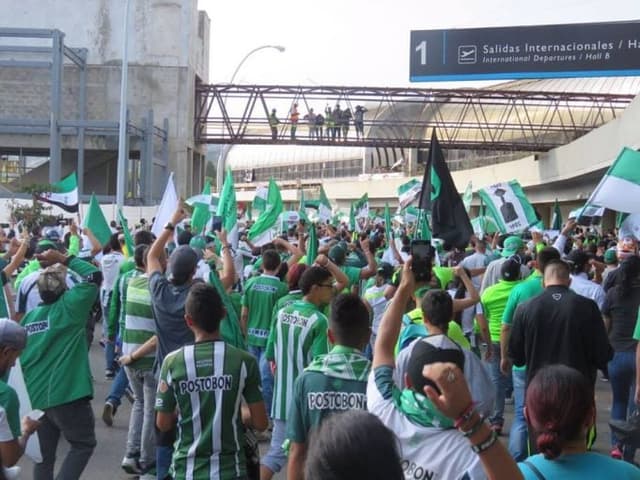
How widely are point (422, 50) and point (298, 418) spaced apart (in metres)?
31.4

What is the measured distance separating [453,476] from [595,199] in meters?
5.76

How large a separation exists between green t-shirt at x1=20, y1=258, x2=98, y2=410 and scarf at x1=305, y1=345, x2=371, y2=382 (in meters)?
2.29

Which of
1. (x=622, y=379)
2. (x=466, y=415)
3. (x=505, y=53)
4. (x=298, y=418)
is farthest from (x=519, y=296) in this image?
(x=505, y=53)

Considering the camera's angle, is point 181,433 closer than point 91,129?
Yes

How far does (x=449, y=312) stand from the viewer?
4.35 metres

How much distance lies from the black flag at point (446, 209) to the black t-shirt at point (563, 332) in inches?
73.8

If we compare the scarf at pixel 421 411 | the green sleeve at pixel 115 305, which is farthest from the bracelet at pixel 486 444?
the green sleeve at pixel 115 305

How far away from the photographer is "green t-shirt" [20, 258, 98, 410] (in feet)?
18.7

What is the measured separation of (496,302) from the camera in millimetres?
8586

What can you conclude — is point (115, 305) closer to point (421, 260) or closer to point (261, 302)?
point (261, 302)

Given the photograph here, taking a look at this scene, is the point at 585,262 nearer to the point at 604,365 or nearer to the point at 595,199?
the point at 595,199

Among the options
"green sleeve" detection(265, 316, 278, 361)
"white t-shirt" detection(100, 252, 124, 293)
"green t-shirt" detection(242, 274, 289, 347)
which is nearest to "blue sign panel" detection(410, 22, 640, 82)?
"white t-shirt" detection(100, 252, 124, 293)

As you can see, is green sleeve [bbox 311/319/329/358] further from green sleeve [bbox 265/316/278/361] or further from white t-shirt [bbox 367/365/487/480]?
white t-shirt [bbox 367/365/487/480]

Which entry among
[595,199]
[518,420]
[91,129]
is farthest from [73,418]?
[91,129]
